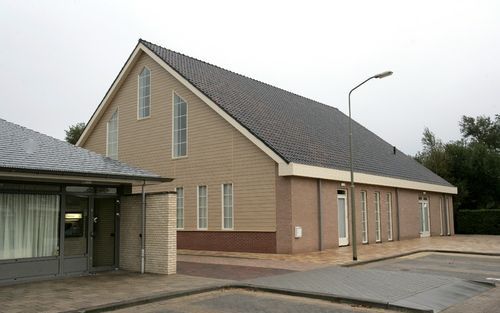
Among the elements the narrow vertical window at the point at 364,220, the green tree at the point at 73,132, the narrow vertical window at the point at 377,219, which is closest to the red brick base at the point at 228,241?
the narrow vertical window at the point at 364,220

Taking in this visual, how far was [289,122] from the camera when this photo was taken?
81.9 feet

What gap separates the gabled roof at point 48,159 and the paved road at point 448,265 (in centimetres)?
833

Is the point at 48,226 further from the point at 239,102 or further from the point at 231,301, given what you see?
the point at 239,102

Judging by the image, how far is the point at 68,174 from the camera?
12.6 metres

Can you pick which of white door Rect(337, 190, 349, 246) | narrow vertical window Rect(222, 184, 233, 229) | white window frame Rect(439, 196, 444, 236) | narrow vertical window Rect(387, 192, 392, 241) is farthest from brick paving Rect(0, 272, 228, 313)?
white window frame Rect(439, 196, 444, 236)

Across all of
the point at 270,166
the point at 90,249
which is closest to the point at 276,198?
the point at 270,166

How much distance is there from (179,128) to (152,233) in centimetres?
1017

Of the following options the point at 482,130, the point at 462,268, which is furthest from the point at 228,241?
the point at 482,130

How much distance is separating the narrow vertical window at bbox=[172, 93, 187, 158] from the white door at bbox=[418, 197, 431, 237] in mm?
16179

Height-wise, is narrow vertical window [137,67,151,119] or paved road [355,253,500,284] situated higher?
narrow vertical window [137,67,151,119]

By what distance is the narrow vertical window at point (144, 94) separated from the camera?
25.8 m

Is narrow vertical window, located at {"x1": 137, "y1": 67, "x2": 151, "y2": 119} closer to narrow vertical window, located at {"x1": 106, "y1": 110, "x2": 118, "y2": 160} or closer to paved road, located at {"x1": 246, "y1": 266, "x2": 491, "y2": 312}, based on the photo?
narrow vertical window, located at {"x1": 106, "y1": 110, "x2": 118, "y2": 160}

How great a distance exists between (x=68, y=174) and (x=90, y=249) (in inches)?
110

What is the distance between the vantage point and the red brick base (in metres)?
19.8
